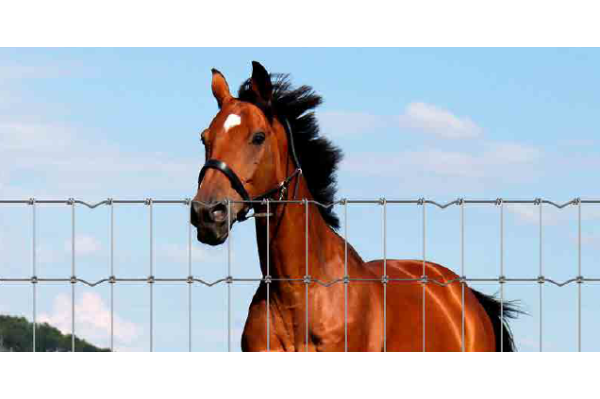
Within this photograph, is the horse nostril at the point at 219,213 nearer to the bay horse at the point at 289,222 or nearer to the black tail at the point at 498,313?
the bay horse at the point at 289,222

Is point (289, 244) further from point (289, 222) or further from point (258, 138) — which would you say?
point (258, 138)

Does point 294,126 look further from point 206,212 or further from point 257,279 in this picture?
point 257,279

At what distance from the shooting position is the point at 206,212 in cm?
610

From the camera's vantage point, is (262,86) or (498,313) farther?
(498,313)

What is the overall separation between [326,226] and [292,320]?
2.70ft

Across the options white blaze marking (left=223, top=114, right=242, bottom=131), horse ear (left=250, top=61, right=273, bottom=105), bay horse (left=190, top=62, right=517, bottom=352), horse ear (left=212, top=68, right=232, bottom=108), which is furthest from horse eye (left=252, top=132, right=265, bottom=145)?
horse ear (left=212, top=68, right=232, bottom=108)

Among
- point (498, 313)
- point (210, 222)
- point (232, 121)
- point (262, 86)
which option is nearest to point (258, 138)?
point (232, 121)

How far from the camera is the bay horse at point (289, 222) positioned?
6438 mm

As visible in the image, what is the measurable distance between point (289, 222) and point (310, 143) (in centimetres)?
96

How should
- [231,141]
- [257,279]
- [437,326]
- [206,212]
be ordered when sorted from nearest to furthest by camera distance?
[257,279] → [206,212] → [231,141] → [437,326]

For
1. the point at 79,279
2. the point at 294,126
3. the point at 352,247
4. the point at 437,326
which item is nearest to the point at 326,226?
the point at 352,247

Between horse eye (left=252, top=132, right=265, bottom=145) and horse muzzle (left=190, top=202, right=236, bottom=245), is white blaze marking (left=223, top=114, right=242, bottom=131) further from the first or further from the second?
horse muzzle (left=190, top=202, right=236, bottom=245)

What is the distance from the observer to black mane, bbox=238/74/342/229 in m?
7.34

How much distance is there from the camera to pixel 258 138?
671cm
